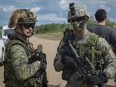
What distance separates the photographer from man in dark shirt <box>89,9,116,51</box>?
730cm

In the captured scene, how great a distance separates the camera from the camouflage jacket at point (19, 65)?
4.25 meters

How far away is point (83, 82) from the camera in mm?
4562

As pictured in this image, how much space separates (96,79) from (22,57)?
88 centimetres

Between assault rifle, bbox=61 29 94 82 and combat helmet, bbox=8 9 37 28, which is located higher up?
combat helmet, bbox=8 9 37 28

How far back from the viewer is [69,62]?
4492mm

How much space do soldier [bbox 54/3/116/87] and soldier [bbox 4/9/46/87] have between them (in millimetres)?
333

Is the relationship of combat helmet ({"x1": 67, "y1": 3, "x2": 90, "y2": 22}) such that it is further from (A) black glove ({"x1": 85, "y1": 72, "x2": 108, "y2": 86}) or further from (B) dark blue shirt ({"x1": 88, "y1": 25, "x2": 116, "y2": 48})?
(B) dark blue shirt ({"x1": 88, "y1": 25, "x2": 116, "y2": 48})

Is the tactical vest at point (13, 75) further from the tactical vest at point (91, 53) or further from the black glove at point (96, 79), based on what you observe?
the black glove at point (96, 79)

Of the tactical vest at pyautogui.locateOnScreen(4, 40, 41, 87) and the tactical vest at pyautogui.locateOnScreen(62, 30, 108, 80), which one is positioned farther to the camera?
the tactical vest at pyautogui.locateOnScreen(62, 30, 108, 80)

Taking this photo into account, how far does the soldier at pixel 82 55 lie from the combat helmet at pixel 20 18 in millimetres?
481

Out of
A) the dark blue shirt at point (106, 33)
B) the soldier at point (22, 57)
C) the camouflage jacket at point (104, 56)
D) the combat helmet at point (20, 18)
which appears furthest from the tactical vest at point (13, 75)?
the dark blue shirt at point (106, 33)

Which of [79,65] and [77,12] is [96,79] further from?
[77,12]

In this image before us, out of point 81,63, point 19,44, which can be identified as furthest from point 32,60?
point 81,63

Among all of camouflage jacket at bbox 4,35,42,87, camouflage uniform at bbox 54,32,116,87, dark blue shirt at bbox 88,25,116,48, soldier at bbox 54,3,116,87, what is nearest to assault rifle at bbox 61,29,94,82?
soldier at bbox 54,3,116,87
